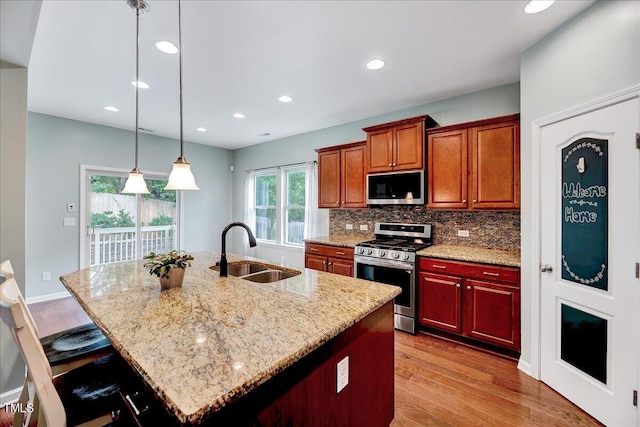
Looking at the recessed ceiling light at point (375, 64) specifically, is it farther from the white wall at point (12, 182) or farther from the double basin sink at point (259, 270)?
the white wall at point (12, 182)

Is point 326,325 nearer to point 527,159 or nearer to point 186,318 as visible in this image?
point 186,318

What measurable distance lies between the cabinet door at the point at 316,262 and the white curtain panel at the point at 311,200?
0.88m

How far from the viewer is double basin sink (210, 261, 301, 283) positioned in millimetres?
2174

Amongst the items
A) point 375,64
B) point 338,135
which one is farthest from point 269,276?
point 338,135

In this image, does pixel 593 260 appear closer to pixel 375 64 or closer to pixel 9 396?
pixel 375 64

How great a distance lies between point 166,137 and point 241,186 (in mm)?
1698

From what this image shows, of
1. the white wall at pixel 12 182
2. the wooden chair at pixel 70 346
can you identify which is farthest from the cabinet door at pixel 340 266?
the white wall at pixel 12 182

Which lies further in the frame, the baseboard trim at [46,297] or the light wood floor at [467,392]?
the baseboard trim at [46,297]

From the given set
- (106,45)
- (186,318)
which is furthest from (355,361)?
(106,45)

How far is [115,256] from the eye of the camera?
4879 millimetres

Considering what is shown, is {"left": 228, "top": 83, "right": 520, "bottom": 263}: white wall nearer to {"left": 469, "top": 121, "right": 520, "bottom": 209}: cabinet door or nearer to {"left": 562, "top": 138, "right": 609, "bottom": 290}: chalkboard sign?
{"left": 469, "top": 121, "right": 520, "bottom": 209}: cabinet door

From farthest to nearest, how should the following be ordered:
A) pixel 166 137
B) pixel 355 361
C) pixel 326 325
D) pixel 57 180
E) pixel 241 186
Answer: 1. pixel 241 186
2. pixel 166 137
3. pixel 57 180
4. pixel 355 361
5. pixel 326 325

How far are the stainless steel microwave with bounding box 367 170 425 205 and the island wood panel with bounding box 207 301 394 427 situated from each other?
2009mm

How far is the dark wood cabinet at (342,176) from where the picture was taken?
13.1ft
